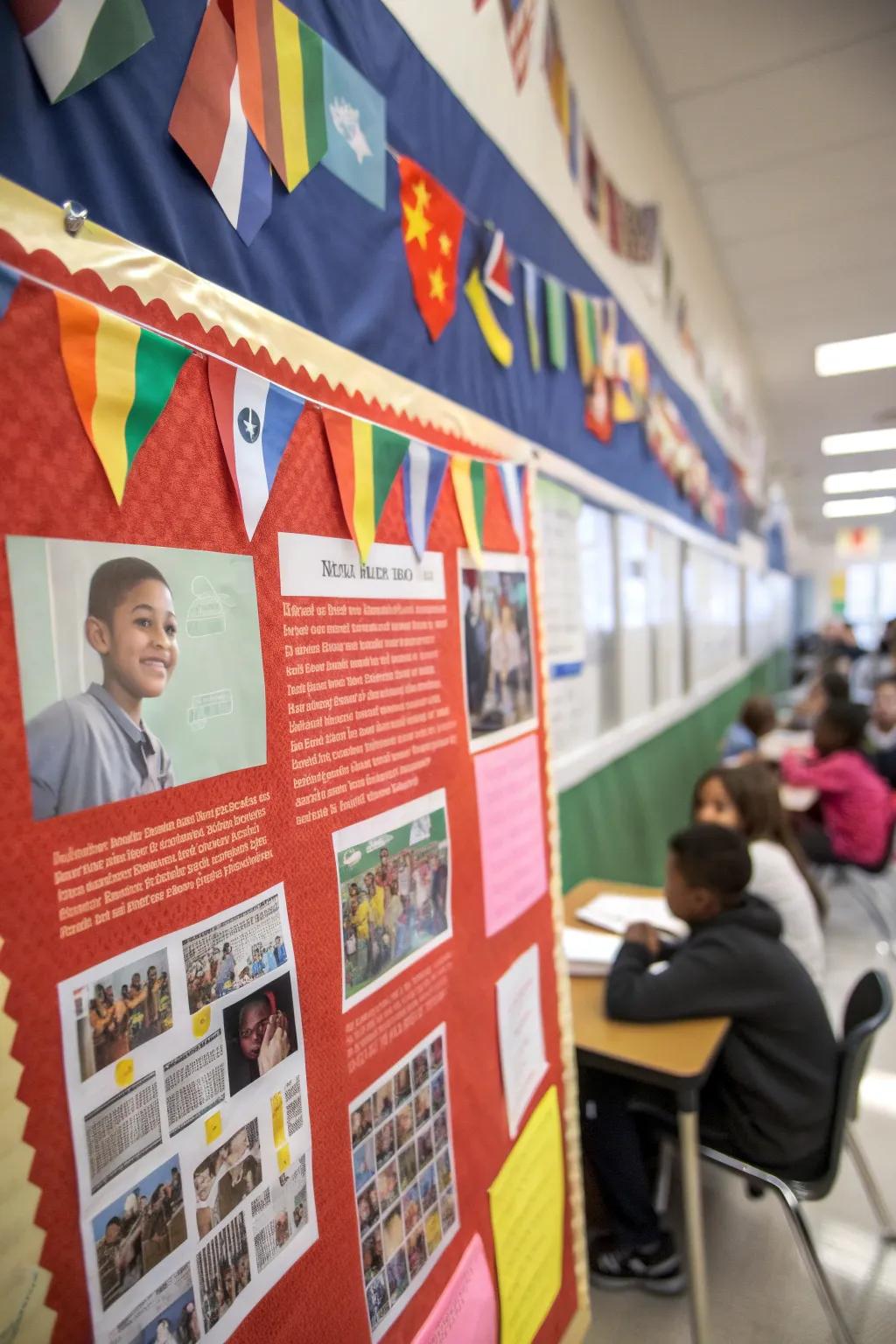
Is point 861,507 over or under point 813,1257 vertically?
over

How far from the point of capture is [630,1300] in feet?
5.36

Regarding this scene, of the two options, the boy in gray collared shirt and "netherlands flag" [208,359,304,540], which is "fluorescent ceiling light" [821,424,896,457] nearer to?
"netherlands flag" [208,359,304,540]

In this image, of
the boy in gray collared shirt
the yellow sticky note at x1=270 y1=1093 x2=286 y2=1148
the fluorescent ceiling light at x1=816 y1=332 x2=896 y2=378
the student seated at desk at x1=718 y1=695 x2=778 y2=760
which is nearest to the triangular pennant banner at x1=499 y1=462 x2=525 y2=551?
the boy in gray collared shirt

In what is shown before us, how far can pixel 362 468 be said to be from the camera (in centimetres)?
87

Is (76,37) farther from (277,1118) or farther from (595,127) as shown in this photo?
(595,127)

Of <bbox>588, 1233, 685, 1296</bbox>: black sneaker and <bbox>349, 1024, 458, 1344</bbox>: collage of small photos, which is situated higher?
<bbox>349, 1024, 458, 1344</bbox>: collage of small photos

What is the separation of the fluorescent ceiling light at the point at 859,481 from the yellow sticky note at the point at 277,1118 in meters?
9.81

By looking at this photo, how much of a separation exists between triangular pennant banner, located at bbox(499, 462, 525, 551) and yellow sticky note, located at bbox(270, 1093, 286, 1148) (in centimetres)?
88

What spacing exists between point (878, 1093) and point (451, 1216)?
1.93 metres

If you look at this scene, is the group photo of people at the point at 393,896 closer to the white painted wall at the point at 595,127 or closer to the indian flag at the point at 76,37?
the indian flag at the point at 76,37

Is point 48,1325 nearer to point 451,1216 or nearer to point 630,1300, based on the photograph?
point 451,1216

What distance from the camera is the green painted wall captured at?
7.64 ft

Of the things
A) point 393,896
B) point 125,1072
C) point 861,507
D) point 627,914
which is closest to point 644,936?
point 627,914

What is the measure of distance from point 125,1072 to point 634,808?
255 centimetres
